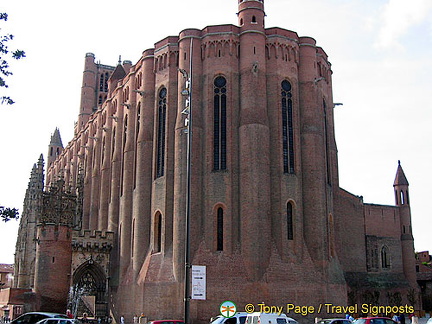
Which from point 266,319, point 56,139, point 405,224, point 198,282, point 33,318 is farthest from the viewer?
point 56,139

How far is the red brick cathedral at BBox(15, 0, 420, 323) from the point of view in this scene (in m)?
35.6

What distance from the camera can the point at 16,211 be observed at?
1870 centimetres

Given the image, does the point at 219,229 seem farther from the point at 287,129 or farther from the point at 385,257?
the point at 385,257

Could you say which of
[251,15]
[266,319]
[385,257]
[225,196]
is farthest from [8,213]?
[385,257]

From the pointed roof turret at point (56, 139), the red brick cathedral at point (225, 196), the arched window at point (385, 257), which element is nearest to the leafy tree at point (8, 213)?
the red brick cathedral at point (225, 196)

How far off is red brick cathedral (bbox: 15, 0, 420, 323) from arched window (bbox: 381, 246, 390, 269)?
155 cm

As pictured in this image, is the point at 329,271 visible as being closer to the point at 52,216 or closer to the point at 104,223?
the point at 104,223

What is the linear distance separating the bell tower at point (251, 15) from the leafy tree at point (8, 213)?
2524 cm

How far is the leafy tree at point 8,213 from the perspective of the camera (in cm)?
1848

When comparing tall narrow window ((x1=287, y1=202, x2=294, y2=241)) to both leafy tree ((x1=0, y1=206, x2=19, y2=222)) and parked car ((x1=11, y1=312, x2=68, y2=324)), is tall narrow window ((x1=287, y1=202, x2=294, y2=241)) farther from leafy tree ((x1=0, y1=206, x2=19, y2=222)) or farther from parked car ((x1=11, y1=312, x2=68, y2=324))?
leafy tree ((x1=0, y1=206, x2=19, y2=222))

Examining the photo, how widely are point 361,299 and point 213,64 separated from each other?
22.8 meters

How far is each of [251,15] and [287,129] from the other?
863 cm

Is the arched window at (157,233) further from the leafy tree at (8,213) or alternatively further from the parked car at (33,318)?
the leafy tree at (8,213)

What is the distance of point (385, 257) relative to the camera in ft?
165
